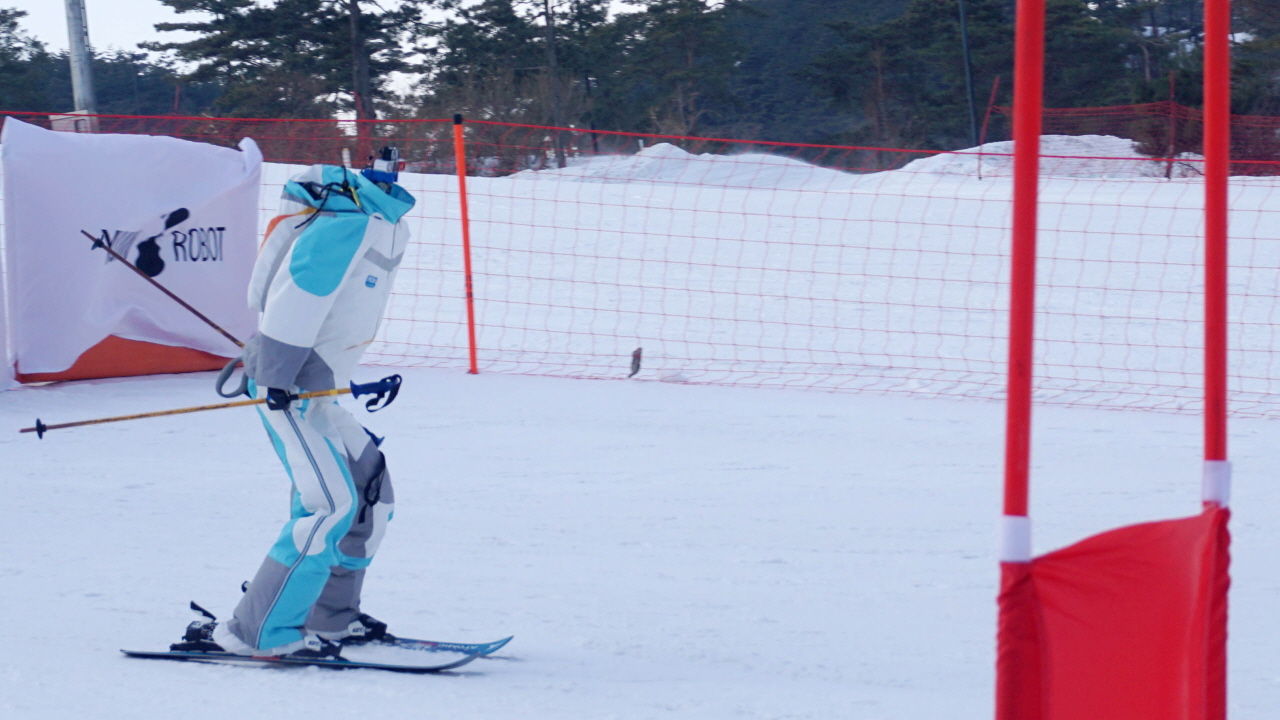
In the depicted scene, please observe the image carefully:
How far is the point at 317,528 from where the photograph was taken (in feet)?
12.2

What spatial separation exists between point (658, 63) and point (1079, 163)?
11.9m

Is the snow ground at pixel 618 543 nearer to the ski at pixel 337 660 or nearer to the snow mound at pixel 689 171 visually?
the ski at pixel 337 660

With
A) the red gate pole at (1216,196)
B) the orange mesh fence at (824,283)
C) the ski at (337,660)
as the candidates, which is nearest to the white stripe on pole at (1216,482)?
the red gate pole at (1216,196)

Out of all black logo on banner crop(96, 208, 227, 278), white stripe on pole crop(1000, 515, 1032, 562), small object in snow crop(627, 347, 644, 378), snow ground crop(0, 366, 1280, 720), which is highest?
black logo on banner crop(96, 208, 227, 278)

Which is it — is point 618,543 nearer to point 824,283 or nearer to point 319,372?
point 319,372

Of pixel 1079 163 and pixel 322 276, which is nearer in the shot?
pixel 322 276

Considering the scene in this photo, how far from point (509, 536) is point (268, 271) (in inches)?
76.9

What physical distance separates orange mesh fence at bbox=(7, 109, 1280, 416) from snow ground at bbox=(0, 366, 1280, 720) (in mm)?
1331

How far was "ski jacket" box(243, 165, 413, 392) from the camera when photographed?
353cm

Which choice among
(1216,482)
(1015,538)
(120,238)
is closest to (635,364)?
(120,238)

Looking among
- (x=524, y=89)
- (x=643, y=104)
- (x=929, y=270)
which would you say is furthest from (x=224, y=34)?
(x=929, y=270)

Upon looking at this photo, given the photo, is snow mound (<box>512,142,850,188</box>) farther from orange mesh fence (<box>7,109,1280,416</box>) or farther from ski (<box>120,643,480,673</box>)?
ski (<box>120,643,480,673</box>)

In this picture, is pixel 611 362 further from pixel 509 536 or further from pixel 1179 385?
pixel 509 536

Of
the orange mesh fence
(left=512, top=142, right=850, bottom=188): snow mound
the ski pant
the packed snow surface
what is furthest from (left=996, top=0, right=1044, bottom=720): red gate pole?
(left=512, top=142, right=850, bottom=188): snow mound
